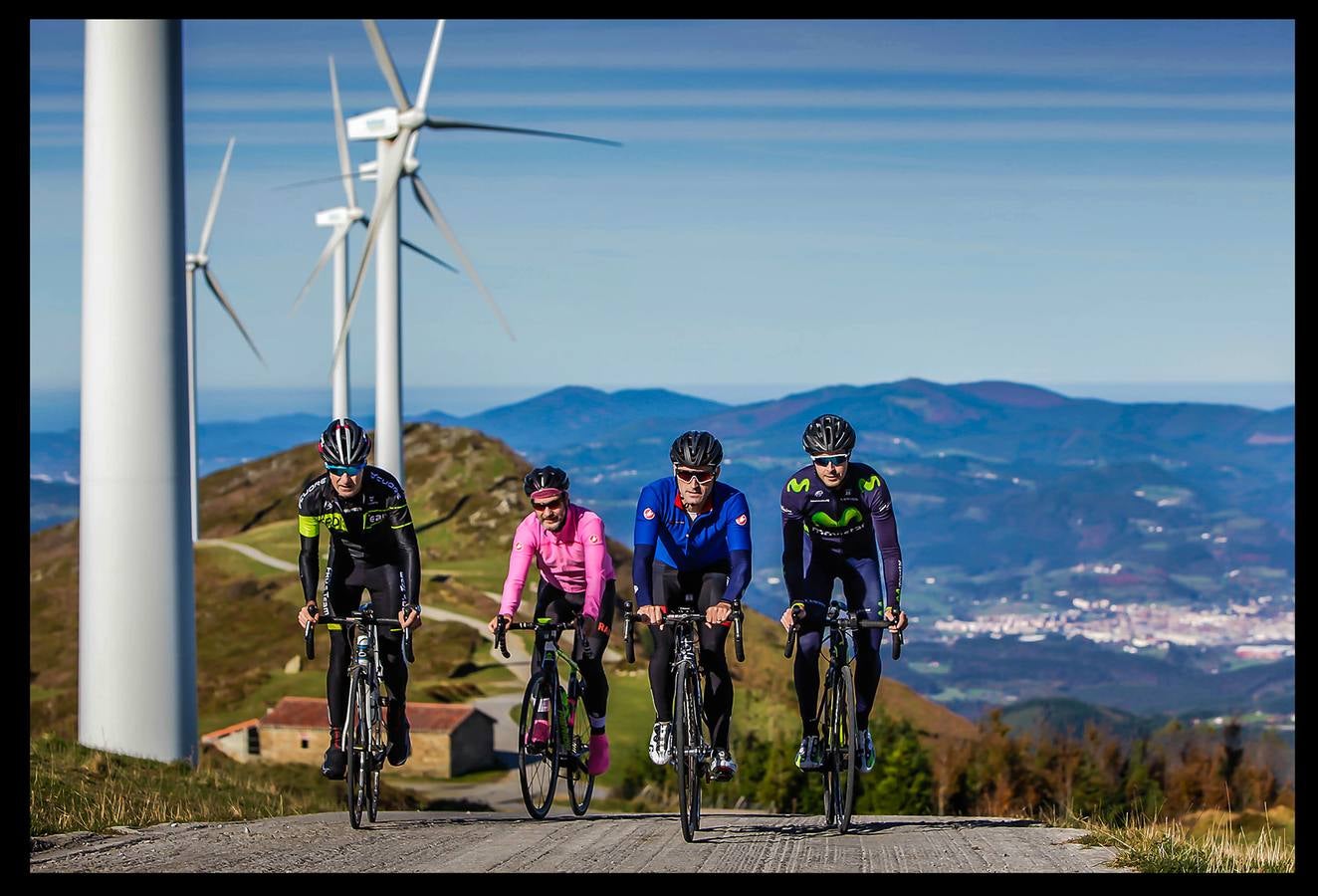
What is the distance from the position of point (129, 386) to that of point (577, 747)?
7760 mm

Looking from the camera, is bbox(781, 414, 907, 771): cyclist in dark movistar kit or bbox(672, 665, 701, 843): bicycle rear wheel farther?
bbox(781, 414, 907, 771): cyclist in dark movistar kit

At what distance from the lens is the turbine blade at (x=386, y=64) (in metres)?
43.5

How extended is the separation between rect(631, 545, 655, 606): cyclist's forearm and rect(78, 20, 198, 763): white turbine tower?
8418mm

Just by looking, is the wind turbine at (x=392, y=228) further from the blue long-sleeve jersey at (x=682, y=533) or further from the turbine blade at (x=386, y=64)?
the blue long-sleeve jersey at (x=682, y=533)

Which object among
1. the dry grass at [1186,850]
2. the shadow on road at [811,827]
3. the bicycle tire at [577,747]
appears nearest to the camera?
the dry grass at [1186,850]

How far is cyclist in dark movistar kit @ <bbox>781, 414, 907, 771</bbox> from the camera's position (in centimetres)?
1491

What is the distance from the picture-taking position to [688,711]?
47.6 ft

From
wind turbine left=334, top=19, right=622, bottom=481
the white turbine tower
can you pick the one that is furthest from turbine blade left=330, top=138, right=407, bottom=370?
the white turbine tower

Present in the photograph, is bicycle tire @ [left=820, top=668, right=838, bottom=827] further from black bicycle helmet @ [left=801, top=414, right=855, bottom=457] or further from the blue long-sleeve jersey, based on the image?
black bicycle helmet @ [left=801, top=414, right=855, bottom=457]

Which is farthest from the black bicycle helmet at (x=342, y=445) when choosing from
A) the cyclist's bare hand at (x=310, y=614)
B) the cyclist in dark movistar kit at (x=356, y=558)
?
the cyclist's bare hand at (x=310, y=614)

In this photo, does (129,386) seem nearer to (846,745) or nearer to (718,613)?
(718,613)

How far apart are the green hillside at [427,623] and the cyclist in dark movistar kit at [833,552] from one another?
46246mm

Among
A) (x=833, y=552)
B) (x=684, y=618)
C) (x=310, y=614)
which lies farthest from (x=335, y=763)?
(x=833, y=552)

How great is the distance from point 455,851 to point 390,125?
3885 centimetres
